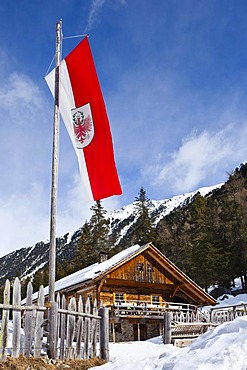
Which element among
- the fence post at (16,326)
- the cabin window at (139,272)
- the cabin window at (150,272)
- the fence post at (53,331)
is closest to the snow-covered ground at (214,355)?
the fence post at (53,331)

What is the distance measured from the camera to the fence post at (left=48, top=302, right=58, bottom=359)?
7980 mm

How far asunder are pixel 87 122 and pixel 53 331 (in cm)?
499

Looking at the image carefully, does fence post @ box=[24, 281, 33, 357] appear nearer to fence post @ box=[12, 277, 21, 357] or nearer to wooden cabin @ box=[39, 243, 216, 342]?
fence post @ box=[12, 277, 21, 357]

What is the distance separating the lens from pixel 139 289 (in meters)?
28.8

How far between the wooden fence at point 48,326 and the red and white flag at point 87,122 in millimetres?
2822

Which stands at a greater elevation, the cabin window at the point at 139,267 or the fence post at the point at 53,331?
the cabin window at the point at 139,267

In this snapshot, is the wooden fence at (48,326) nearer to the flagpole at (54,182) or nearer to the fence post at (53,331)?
the fence post at (53,331)

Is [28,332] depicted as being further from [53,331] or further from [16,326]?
[53,331]

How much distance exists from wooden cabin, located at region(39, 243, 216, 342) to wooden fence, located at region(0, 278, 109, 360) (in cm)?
1403

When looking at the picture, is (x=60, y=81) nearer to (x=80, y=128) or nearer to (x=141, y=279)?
(x=80, y=128)

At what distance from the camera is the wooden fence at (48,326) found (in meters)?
7.06

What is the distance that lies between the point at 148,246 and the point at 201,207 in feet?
114

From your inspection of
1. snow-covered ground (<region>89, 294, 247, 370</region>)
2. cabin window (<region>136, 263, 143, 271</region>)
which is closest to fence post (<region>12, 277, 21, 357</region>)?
snow-covered ground (<region>89, 294, 247, 370</region>)

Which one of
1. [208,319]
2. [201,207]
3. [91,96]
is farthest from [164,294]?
[201,207]
